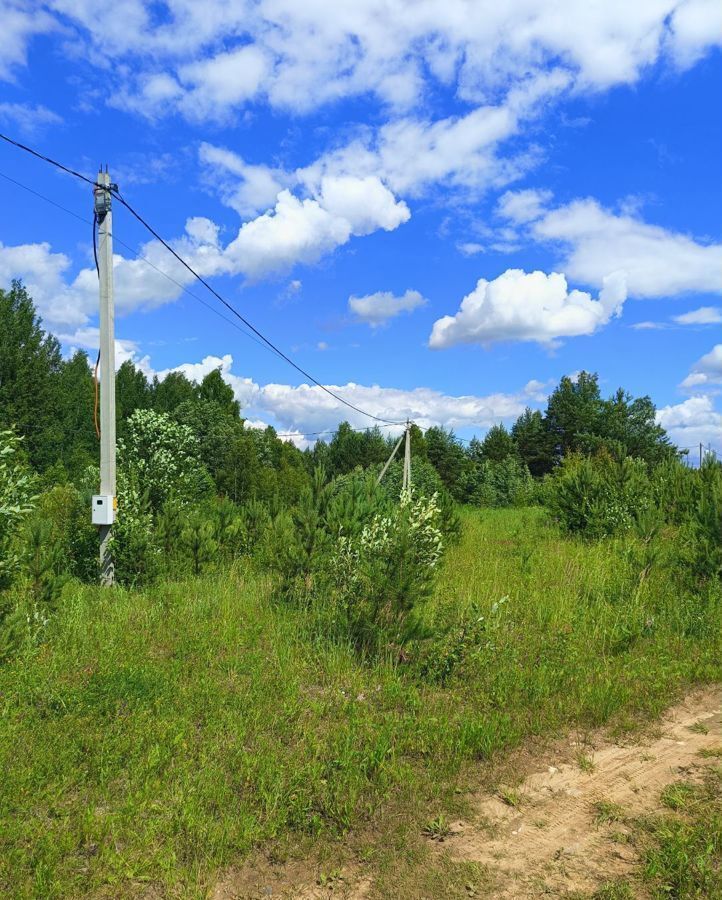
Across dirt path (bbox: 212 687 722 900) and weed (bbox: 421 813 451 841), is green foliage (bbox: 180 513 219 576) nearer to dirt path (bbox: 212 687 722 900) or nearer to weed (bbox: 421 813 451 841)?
dirt path (bbox: 212 687 722 900)

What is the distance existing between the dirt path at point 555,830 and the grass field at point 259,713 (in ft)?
0.68

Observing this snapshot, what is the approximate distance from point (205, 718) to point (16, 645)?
204 cm

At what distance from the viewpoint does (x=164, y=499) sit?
32.4 feet

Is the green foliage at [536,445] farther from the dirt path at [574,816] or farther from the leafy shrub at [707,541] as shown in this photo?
the dirt path at [574,816]

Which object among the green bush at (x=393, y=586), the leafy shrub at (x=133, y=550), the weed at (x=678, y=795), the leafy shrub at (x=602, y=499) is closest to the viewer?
the weed at (x=678, y=795)

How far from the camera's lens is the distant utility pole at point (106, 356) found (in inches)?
306

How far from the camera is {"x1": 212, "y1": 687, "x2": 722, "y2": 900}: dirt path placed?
285cm

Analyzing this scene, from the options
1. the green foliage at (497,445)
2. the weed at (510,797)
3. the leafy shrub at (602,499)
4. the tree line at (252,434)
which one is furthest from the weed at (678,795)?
the green foliage at (497,445)

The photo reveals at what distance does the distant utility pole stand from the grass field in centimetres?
75

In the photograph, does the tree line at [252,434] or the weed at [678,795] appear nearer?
the weed at [678,795]

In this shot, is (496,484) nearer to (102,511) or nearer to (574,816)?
(102,511)

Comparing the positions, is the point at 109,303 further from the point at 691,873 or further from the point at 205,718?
the point at 691,873

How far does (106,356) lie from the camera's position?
798 cm

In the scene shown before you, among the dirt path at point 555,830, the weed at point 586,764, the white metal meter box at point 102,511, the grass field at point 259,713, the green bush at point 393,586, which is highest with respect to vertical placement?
the white metal meter box at point 102,511
